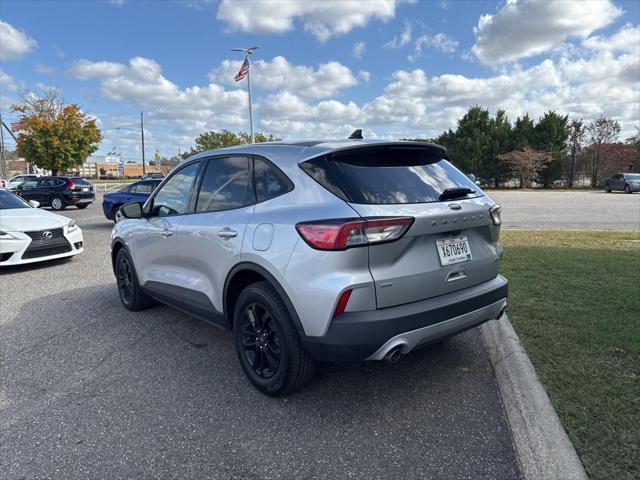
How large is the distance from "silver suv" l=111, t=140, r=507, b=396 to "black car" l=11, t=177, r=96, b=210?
1941cm

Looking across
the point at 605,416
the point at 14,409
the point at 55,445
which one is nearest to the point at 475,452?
the point at 605,416

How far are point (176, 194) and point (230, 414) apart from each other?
2171mm

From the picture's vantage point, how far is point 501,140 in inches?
1804

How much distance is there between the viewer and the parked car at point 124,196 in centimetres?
1325

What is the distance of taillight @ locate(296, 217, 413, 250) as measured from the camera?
2.52 m

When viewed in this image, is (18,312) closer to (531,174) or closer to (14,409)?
(14,409)

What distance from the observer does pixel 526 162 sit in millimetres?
41594

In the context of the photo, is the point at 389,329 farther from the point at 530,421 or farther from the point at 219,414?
the point at 219,414

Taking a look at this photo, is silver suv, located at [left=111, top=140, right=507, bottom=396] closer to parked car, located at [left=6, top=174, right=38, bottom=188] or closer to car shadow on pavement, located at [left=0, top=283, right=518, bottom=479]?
car shadow on pavement, located at [left=0, top=283, right=518, bottom=479]

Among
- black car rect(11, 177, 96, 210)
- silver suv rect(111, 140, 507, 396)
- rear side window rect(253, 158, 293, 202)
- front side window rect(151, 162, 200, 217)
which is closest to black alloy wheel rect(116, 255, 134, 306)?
front side window rect(151, 162, 200, 217)

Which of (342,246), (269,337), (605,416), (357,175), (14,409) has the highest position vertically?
(357,175)

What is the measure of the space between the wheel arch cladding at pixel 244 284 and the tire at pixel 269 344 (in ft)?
0.24

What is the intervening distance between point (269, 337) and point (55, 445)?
1.40 m

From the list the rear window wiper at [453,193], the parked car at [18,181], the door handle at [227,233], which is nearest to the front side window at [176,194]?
the door handle at [227,233]
